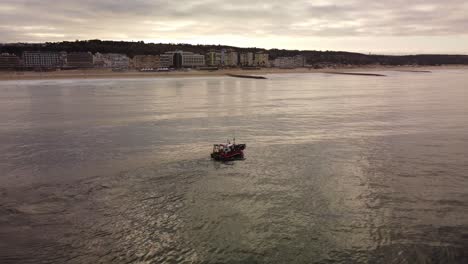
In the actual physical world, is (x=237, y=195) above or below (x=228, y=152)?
below

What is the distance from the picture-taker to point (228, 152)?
91.3 ft

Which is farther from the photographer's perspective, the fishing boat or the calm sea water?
the fishing boat

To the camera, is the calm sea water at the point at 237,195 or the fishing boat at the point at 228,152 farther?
the fishing boat at the point at 228,152

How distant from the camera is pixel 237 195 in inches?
825

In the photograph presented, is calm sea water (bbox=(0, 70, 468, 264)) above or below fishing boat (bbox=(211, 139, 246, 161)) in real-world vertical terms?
below

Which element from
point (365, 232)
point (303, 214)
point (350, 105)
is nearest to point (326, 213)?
point (303, 214)

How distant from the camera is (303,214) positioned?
18.5m

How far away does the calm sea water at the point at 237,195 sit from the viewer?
50.9 ft

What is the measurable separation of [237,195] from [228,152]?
23.4ft

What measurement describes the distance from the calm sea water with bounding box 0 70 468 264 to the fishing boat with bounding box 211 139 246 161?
0.56 meters

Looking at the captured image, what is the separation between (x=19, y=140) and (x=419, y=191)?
31423 millimetres

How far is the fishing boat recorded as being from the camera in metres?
27.8

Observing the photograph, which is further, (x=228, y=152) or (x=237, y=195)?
(x=228, y=152)

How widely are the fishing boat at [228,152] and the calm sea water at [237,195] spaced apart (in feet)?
1.84
